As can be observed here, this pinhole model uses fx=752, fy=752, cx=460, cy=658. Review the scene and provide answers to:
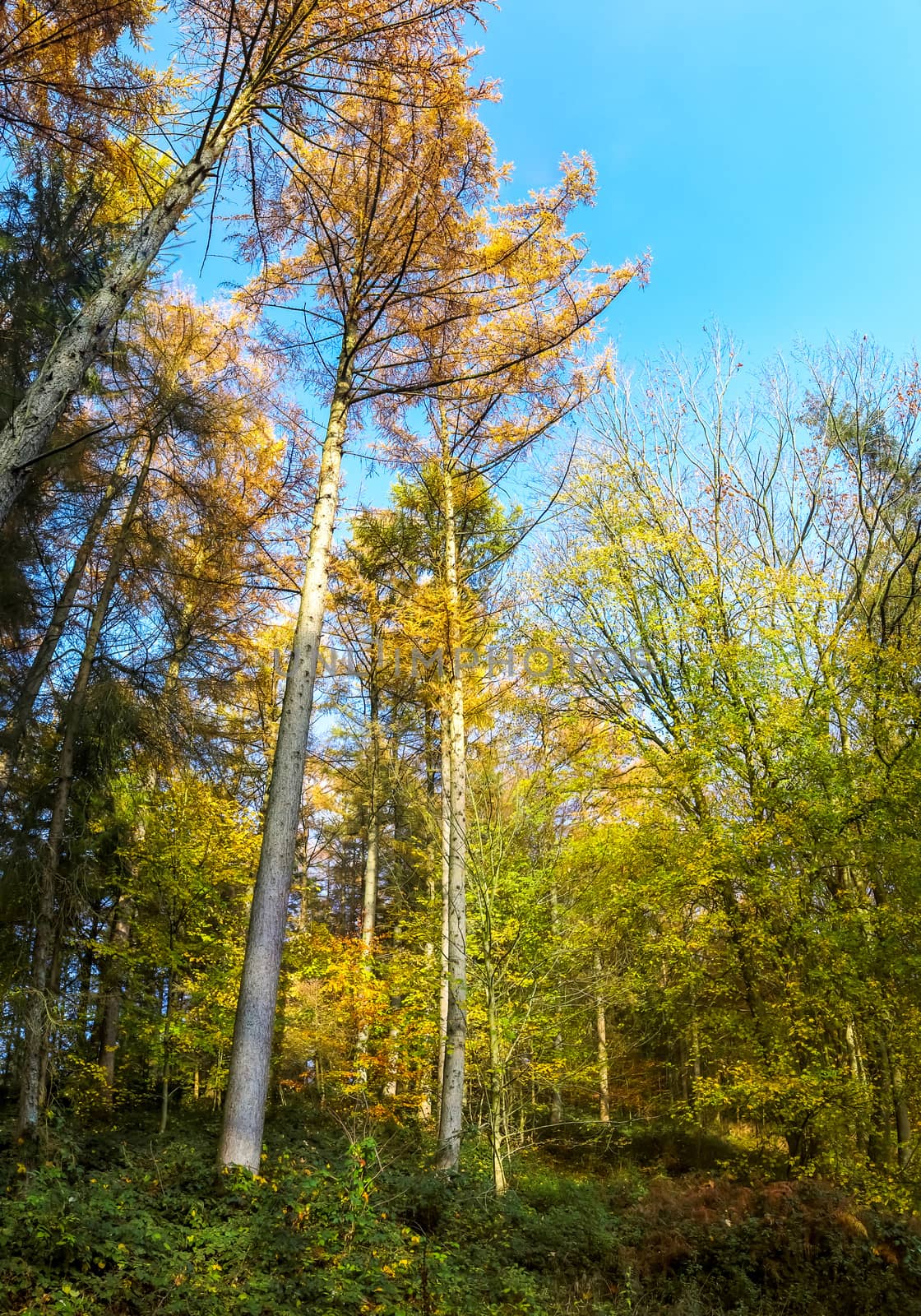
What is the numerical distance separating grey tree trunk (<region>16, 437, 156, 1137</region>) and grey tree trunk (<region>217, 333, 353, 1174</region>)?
Result: 5.16 feet

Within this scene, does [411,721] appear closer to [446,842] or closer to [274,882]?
[446,842]

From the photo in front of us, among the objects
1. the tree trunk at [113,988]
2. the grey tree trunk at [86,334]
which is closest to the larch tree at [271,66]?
the grey tree trunk at [86,334]

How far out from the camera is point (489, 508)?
1048 cm

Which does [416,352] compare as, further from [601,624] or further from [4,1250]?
[4,1250]

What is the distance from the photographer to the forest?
5.19m

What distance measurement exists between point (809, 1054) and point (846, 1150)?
1.01m

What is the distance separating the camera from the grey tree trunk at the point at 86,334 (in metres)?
3.96

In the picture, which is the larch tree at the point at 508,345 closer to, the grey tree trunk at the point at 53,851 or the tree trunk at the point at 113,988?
the grey tree trunk at the point at 53,851

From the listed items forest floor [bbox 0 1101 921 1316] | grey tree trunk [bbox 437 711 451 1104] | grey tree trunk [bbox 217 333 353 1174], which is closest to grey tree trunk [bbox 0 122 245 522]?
grey tree trunk [bbox 217 333 353 1174]

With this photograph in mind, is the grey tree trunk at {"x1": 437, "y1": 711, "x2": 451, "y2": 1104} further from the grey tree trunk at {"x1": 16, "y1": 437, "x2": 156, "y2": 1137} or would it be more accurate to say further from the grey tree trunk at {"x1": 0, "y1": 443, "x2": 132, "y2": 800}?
the grey tree trunk at {"x1": 0, "y1": 443, "x2": 132, "y2": 800}

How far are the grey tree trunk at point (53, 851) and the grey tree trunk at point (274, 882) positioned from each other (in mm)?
1573

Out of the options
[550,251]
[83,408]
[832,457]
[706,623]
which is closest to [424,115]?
[550,251]

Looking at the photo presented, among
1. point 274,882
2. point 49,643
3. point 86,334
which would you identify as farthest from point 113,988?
point 86,334

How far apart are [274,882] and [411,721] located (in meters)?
8.95
